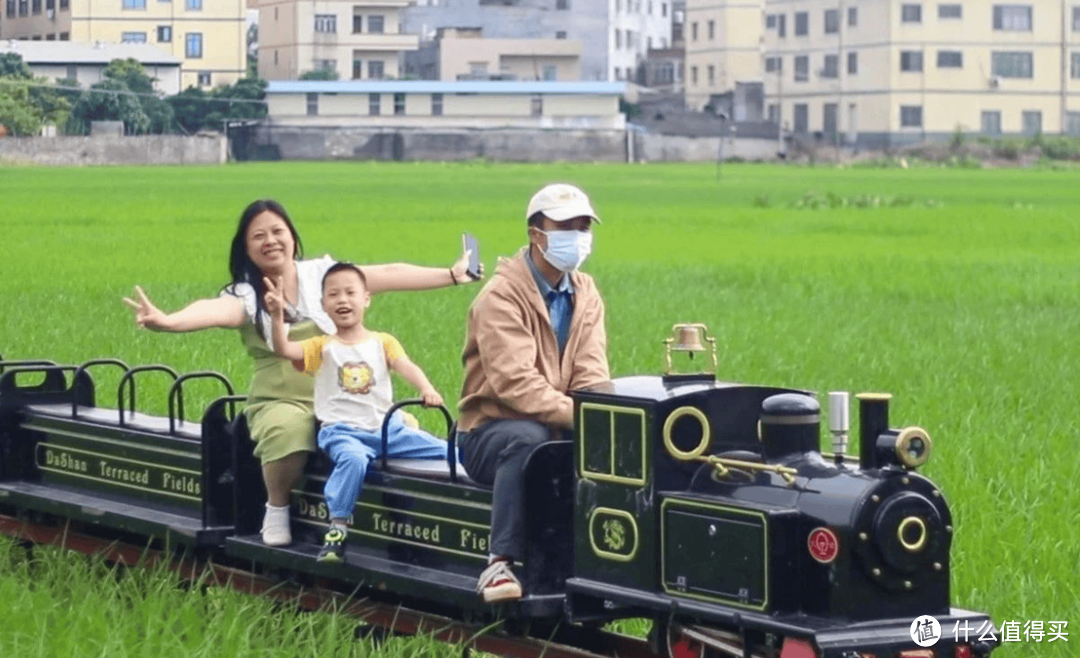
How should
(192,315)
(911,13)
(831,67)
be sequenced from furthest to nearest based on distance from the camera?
(831,67), (911,13), (192,315)

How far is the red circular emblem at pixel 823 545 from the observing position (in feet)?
20.0

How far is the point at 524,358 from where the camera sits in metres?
7.07

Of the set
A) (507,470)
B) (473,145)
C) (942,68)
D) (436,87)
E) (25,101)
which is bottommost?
(507,470)

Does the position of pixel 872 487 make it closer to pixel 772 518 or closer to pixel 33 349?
pixel 772 518

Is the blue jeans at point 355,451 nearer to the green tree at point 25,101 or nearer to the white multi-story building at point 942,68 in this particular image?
the green tree at point 25,101

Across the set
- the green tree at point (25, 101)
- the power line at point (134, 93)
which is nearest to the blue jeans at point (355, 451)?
the green tree at point (25, 101)

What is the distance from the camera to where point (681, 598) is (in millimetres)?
6441

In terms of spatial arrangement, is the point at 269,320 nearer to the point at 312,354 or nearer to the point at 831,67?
the point at 312,354

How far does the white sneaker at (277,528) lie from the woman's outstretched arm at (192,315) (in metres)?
0.75

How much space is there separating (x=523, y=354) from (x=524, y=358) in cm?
2

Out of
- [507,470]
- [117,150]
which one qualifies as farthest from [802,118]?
[507,470]

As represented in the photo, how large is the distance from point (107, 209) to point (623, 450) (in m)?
41.9

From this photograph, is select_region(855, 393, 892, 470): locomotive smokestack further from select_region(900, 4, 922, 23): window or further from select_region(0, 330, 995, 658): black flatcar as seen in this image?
select_region(900, 4, 922, 23): window

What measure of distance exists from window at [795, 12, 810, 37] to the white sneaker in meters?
113
